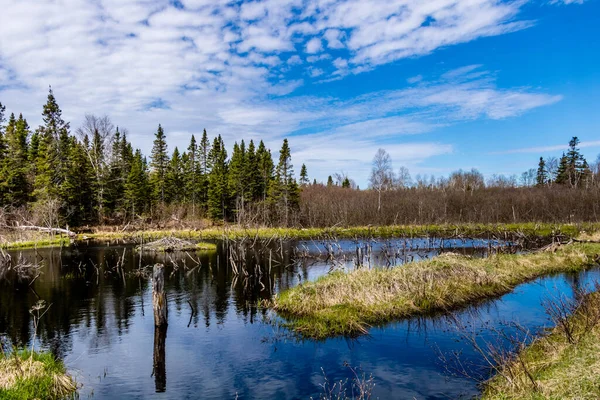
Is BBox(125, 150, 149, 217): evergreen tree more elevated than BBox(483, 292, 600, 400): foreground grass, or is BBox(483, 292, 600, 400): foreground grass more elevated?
BBox(125, 150, 149, 217): evergreen tree

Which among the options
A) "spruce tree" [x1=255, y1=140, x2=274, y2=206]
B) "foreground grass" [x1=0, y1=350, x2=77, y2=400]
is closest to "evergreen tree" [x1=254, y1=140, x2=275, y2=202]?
"spruce tree" [x1=255, y1=140, x2=274, y2=206]

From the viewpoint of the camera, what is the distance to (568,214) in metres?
63.6

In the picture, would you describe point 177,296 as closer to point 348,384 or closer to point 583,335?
point 348,384

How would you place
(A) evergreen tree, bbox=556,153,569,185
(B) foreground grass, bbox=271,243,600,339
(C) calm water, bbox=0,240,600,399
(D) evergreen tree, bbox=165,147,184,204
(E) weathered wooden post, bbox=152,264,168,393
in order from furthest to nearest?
1. (A) evergreen tree, bbox=556,153,569,185
2. (D) evergreen tree, bbox=165,147,184,204
3. (B) foreground grass, bbox=271,243,600,339
4. (E) weathered wooden post, bbox=152,264,168,393
5. (C) calm water, bbox=0,240,600,399

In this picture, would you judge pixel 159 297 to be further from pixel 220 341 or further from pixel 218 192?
pixel 218 192

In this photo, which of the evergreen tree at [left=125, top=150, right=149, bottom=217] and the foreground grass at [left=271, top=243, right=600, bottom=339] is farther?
the evergreen tree at [left=125, top=150, right=149, bottom=217]

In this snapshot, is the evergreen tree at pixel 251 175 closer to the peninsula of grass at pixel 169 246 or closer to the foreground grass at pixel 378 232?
the foreground grass at pixel 378 232

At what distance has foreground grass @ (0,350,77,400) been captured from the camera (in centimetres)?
1000

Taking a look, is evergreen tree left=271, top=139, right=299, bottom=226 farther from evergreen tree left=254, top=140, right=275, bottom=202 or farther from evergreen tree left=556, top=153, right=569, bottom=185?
evergreen tree left=556, top=153, right=569, bottom=185

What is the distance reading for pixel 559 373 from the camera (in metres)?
8.41

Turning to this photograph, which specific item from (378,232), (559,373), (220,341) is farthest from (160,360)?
(378,232)

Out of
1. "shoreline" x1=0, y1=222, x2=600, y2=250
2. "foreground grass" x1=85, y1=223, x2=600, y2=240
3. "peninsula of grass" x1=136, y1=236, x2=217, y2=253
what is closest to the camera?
"peninsula of grass" x1=136, y1=236, x2=217, y2=253

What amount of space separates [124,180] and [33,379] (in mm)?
67233

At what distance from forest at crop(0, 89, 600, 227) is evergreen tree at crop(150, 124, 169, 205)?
19cm
